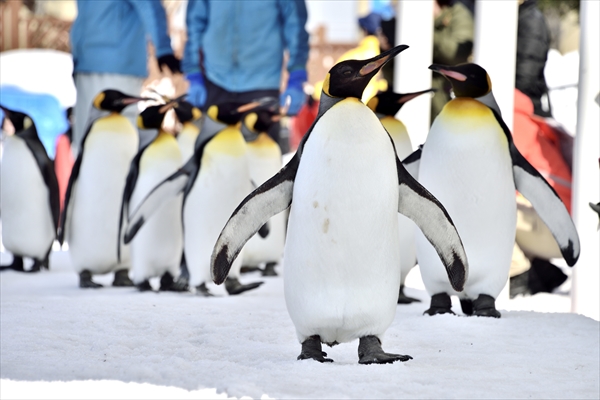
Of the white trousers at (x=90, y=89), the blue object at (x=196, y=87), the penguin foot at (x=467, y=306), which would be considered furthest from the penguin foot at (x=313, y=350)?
the white trousers at (x=90, y=89)

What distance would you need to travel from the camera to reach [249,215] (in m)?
2.23

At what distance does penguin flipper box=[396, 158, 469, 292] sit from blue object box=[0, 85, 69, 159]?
9621 millimetres

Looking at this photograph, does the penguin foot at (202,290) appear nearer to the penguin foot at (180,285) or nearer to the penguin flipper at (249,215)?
the penguin foot at (180,285)

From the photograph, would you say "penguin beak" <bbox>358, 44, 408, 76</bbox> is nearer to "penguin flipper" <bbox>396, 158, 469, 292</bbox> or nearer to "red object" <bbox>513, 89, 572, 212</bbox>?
"penguin flipper" <bbox>396, 158, 469, 292</bbox>

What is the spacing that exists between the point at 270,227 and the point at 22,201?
1369 millimetres

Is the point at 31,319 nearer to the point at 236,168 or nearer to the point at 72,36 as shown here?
the point at 236,168

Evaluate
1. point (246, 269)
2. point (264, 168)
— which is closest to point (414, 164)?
point (264, 168)

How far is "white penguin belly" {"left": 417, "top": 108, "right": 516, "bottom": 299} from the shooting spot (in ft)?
9.52

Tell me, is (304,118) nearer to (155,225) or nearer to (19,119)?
(19,119)

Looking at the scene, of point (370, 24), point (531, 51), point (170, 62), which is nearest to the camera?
point (170, 62)

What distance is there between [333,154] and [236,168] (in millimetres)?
1554

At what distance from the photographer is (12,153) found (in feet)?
15.4

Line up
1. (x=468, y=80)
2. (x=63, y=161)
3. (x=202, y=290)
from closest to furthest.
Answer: (x=468, y=80), (x=202, y=290), (x=63, y=161)

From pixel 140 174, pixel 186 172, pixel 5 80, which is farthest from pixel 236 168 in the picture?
pixel 5 80
